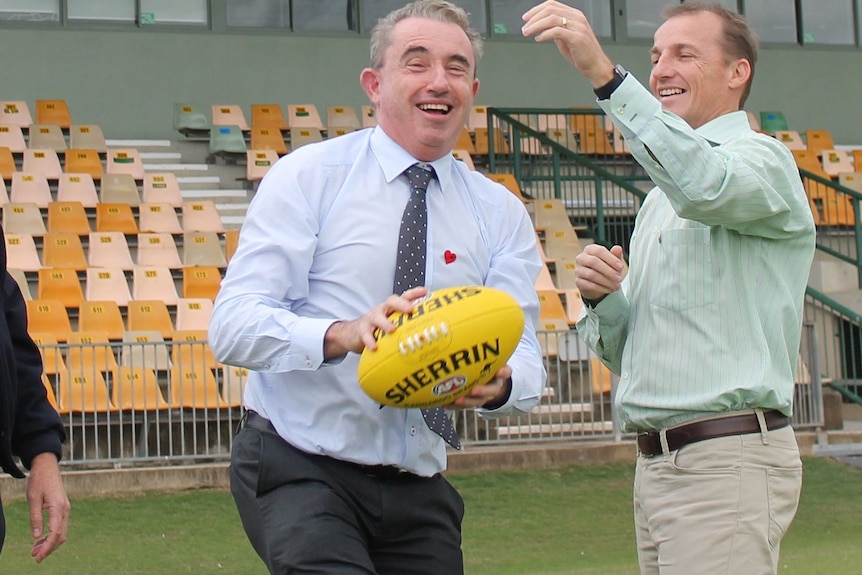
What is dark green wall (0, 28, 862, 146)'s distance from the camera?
57.2 ft

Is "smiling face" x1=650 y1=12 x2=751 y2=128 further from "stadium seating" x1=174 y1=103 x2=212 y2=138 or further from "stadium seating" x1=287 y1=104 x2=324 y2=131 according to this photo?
"stadium seating" x1=174 y1=103 x2=212 y2=138

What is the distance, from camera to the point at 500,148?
16828 millimetres

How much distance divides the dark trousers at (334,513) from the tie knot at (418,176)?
0.73 metres

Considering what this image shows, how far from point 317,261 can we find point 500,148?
13.7 metres

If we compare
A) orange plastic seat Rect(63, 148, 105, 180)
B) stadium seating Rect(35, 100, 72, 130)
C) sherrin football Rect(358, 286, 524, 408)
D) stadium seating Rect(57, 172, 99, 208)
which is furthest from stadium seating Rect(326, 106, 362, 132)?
sherrin football Rect(358, 286, 524, 408)

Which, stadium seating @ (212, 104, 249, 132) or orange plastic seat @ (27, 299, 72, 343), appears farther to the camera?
stadium seating @ (212, 104, 249, 132)

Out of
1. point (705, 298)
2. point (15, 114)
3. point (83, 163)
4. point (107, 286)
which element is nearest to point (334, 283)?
point (705, 298)

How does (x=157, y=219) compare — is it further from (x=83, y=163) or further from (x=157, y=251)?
(x=83, y=163)

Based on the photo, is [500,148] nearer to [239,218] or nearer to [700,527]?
[239,218]

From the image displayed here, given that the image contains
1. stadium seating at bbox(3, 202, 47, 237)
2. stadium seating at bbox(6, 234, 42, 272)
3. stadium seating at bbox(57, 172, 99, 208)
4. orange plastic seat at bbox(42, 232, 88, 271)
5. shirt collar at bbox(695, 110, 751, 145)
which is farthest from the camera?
stadium seating at bbox(57, 172, 99, 208)

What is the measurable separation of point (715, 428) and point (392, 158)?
110 cm

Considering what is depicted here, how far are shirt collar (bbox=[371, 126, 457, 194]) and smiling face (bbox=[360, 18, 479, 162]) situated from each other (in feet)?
0.14

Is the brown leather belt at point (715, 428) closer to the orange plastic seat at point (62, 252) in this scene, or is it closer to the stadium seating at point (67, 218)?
the orange plastic seat at point (62, 252)

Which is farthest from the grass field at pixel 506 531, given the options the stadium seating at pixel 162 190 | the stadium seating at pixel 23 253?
the stadium seating at pixel 162 190
